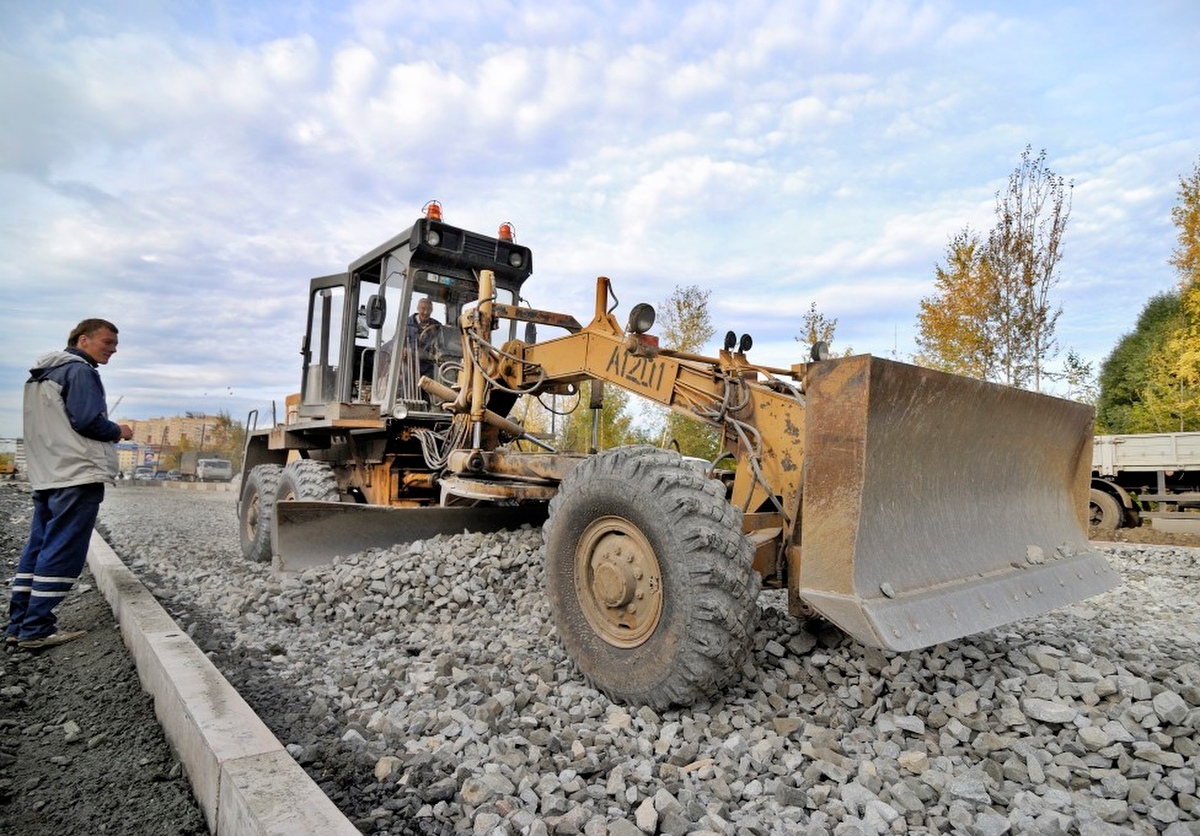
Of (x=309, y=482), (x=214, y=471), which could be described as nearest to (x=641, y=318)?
(x=309, y=482)

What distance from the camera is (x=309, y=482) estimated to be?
22.6 ft


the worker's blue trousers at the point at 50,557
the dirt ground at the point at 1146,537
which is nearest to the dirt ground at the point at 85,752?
Result: the worker's blue trousers at the point at 50,557

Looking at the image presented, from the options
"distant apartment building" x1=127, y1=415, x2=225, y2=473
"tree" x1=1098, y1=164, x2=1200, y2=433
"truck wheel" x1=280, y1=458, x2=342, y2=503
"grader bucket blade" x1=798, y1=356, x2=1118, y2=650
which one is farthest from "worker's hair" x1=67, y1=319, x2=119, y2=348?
"distant apartment building" x1=127, y1=415, x2=225, y2=473

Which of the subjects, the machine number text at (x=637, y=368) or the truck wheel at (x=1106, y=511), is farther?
the truck wheel at (x=1106, y=511)

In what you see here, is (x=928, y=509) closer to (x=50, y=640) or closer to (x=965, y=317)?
(x=50, y=640)

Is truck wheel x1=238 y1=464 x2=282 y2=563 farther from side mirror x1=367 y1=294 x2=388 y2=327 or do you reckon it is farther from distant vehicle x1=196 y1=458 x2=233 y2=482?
distant vehicle x1=196 y1=458 x2=233 y2=482

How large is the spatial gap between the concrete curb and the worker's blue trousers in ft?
2.73

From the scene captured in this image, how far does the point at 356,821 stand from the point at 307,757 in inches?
19.4

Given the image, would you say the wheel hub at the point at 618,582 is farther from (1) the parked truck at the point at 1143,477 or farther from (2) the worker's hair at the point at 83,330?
(1) the parked truck at the point at 1143,477

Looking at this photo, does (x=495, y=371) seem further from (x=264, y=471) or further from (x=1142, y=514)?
(x=1142, y=514)

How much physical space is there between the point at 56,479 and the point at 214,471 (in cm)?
4430

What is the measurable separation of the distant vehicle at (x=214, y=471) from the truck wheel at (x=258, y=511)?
3896 cm

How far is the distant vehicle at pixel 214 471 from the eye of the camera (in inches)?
1689

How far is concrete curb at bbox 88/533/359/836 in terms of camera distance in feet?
6.28
